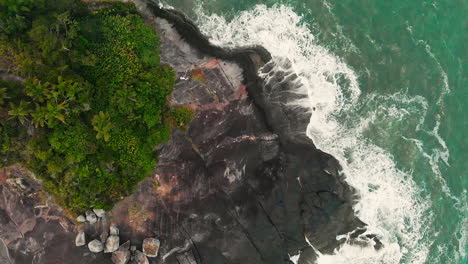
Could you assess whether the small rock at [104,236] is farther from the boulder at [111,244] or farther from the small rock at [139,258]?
the small rock at [139,258]

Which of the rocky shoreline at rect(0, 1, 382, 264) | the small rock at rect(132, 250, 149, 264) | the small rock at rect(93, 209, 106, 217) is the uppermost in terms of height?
the rocky shoreline at rect(0, 1, 382, 264)

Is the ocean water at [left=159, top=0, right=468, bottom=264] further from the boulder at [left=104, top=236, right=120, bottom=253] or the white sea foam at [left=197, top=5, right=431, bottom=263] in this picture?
the boulder at [left=104, top=236, right=120, bottom=253]

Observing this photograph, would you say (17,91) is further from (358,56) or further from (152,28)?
(358,56)

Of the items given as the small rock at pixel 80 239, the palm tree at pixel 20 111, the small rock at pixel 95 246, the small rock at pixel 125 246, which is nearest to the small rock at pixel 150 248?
the small rock at pixel 125 246

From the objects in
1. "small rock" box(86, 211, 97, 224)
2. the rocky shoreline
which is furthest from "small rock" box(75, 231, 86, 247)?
"small rock" box(86, 211, 97, 224)

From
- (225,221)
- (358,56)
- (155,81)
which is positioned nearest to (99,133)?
(155,81)

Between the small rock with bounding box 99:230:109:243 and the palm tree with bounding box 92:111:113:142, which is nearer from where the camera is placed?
the palm tree with bounding box 92:111:113:142
